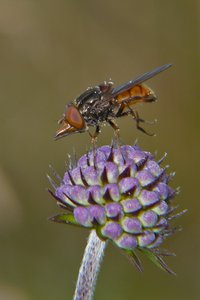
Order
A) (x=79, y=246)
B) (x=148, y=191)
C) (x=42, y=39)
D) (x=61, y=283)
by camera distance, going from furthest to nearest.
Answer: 1. (x=42, y=39)
2. (x=79, y=246)
3. (x=61, y=283)
4. (x=148, y=191)

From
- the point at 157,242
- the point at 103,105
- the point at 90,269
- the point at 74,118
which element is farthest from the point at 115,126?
the point at 90,269

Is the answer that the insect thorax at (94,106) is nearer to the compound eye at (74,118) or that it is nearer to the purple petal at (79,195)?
the compound eye at (74,118)

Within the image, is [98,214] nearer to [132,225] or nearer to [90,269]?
[132,225]

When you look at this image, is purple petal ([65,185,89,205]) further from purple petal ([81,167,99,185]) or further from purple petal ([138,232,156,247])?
purple petal ([138,232,156,247])

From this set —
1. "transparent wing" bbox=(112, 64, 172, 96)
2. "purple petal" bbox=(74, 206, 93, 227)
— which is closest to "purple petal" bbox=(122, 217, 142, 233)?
"purple petal" bbox=(74, 206, 93, 227)

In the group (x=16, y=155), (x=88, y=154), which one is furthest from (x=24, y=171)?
(x=88, y=154)

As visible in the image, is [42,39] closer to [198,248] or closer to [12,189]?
[12,189]
